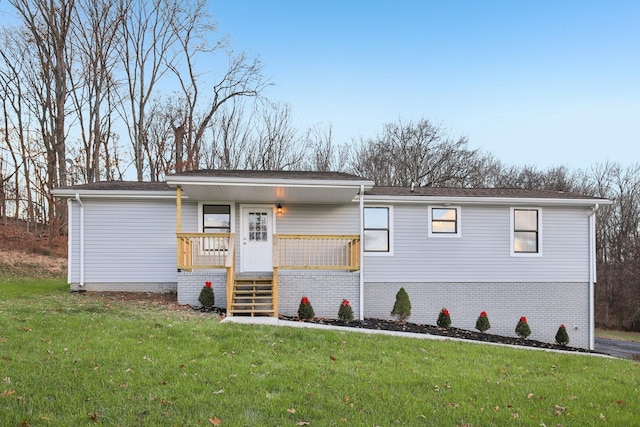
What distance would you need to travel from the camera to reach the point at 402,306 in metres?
10.6

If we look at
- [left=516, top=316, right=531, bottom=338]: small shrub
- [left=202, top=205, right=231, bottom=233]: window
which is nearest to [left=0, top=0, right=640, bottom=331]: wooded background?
[left=202, top=205, right=231, bottom=233]: window

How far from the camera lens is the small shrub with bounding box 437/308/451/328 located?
34.8 feet

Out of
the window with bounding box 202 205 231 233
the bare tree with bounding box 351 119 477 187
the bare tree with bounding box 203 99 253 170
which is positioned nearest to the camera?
the window with bounding box 202 205 231 233

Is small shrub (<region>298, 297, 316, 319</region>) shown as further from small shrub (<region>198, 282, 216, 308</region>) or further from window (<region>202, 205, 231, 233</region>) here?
window (<region>202, 205, 231, 233</region>)

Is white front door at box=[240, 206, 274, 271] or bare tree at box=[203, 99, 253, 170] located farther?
bare tree at box=[203, 99, 253, 170]

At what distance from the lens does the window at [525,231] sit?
11664 millimetres

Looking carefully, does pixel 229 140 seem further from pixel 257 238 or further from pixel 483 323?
pixel 483 323

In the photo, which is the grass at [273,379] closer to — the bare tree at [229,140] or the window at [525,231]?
the window at [525,231]

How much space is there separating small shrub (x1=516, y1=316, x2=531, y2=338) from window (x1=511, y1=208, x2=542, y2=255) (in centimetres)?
189

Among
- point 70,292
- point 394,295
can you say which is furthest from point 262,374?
point 70,292

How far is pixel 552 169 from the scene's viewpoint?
30.5 m

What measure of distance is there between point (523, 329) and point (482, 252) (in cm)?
221

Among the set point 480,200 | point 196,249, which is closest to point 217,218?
point 196,249

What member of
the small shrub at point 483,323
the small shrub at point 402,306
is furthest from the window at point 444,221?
the small shrub at point 483,323
